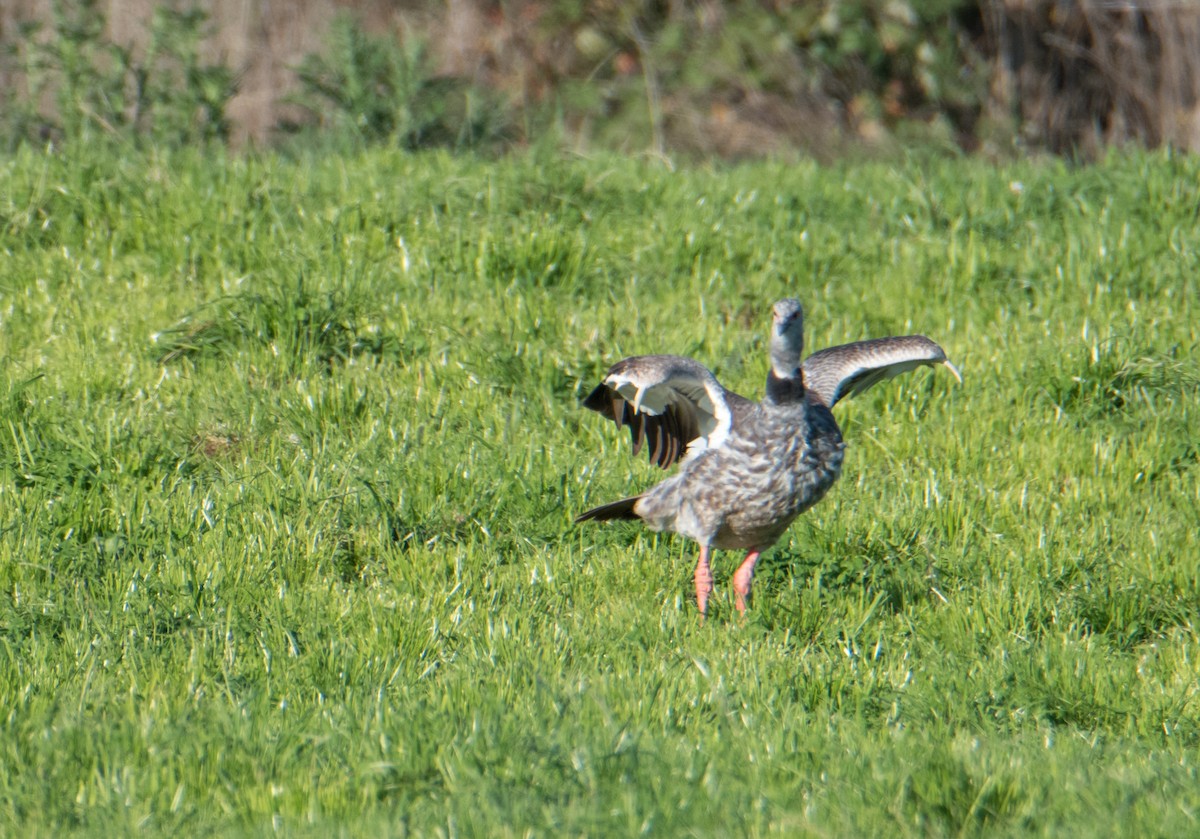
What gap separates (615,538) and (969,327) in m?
2.58

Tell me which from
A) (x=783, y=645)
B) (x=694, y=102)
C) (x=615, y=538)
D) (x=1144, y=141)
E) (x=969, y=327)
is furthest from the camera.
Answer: (x=694, y=102)

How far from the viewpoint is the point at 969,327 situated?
23.4 feet

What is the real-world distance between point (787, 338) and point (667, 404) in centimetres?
56

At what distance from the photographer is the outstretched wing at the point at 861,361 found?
18.0 feet

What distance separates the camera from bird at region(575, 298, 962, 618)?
5062 mm

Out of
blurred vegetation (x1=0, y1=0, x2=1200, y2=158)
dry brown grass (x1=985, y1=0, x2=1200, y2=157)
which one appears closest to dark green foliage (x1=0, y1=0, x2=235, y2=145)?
blurred vegetation (x1=0, y1=0, x2=1200, y2=158)

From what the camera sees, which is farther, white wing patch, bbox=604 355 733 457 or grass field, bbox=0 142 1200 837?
white wing patch, bbox=604 355 733 457

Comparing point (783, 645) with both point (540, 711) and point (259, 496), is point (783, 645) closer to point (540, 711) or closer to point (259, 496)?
point (540, 711)

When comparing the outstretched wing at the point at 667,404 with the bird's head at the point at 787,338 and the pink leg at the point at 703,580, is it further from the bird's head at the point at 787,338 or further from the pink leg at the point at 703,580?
the pink leg at the point at 703,580

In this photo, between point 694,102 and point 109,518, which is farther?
point 694,102

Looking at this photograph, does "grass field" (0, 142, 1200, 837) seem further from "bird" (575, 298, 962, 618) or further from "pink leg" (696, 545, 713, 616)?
"bird" (575, 298, 962, 618)

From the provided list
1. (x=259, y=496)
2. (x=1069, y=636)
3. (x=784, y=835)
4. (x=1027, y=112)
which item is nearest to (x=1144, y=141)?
(x=1027, y=112)

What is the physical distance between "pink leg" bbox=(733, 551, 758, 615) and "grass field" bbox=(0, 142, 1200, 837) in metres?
0.08

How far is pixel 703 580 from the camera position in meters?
5.22
